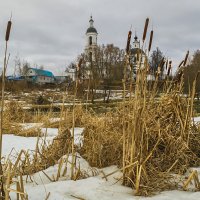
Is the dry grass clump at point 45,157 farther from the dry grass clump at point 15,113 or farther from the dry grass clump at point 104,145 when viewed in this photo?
the dry grass clump at point 15,113

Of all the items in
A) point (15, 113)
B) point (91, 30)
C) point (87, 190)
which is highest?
point (91, 30)

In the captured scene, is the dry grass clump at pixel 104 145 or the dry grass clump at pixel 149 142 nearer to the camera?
the dry grass clump at pixel 149 142

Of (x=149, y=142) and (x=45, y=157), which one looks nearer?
(x=149, y=142)

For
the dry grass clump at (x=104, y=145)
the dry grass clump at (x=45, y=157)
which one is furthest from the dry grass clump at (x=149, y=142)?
the dry grass clump at (x=45, y=157)

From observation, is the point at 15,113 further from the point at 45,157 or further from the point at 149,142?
the point at 149,142

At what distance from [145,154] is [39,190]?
2.74 feet

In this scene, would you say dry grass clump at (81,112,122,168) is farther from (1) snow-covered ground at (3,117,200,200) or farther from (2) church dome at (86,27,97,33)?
(2) church dome at (86,27,97,33)

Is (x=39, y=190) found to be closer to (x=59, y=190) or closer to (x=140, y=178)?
(x=59, y=190)

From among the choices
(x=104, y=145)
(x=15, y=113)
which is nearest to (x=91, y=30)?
(x=15, y=113)

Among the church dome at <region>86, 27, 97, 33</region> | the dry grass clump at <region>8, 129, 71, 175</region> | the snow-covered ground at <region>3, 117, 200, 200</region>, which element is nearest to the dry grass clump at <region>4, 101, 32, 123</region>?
the dry grass clump at <region>8, 129, 71, 175</region>

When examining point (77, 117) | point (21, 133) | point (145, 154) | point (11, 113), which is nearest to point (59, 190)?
point (145, 154)

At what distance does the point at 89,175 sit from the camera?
2537 millimetres

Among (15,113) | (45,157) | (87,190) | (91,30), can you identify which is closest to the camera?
(87,190)

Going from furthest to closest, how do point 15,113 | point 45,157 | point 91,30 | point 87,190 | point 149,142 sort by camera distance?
point 91,30
point 15,113
point 45,157
point 149,142
point 87,190
